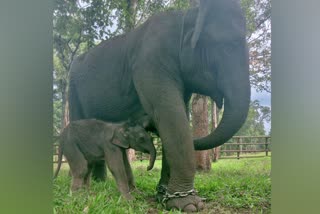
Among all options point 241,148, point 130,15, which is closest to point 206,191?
point 241,148

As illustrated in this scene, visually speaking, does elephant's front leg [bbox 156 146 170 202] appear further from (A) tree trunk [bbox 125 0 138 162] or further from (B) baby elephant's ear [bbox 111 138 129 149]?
(A) tree trunk [bbox 125 0 138 162]

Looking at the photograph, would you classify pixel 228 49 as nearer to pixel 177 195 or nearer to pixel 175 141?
pixel 175 141

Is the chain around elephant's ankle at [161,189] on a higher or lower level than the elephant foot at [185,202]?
higher

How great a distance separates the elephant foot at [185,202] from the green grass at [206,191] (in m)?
0.05

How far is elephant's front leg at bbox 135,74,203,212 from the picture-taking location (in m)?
2.07

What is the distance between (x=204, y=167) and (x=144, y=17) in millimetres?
804

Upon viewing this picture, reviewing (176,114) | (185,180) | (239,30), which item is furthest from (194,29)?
(185,180)

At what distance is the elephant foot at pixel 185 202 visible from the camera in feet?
6.82

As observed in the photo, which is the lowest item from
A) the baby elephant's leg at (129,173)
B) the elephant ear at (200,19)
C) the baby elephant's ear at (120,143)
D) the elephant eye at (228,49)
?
the baby elephant's leg at (129,173)

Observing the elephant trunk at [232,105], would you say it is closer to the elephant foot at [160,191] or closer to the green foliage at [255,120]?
the green foliage at [255,120]

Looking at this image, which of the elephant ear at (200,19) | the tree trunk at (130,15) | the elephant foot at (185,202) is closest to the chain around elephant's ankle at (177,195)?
the elephant foot at (185,202)

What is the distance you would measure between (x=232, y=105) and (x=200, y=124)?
20 centimetres

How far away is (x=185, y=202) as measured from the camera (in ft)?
6.83
